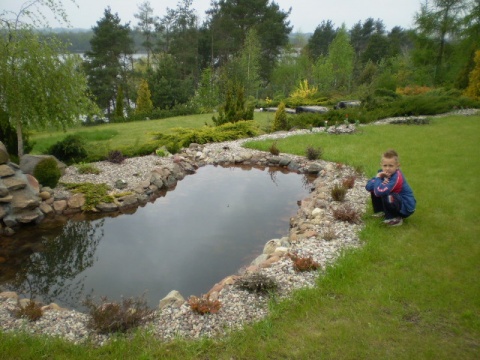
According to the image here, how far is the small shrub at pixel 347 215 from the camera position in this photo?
5992mm

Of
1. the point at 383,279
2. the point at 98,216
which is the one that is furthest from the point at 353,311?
the point at 98,216

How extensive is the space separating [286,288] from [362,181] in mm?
4860

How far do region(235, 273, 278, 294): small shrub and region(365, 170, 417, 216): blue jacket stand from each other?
240 centimetres

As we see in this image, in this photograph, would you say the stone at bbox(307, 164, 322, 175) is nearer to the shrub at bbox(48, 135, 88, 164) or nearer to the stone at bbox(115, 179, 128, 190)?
the stone at bbox(115, 179, 128, 190)

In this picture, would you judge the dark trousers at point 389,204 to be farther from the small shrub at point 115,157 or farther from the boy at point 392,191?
the small shrub at point 115,157

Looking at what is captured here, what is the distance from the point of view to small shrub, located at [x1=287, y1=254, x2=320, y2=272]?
4559mm

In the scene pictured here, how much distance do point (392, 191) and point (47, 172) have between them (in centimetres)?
732

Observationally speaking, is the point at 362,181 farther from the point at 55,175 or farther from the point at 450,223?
the point at 55,175

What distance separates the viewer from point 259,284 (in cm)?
414

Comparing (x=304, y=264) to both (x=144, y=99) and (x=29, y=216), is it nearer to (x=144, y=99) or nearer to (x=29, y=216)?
(x=29, y=216)

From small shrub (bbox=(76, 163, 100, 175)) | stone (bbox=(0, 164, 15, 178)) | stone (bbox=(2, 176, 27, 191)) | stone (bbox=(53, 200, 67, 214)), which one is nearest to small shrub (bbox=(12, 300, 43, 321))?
stone (bbox=(2, 176, 27, 191))

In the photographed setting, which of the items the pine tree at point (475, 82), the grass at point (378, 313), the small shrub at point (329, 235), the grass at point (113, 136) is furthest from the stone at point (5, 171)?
the pine tree at point (475, 82)

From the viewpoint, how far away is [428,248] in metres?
5.02

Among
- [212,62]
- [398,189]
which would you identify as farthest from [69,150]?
[212,62]
